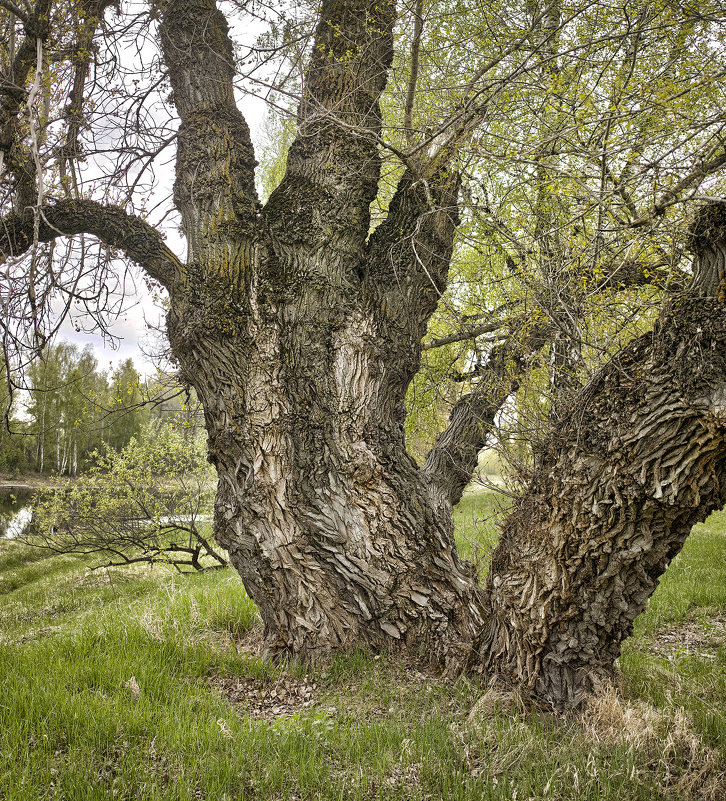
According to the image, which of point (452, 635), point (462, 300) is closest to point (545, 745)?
point (452, 635)

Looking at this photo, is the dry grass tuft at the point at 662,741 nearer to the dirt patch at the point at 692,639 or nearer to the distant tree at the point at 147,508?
the dirt patch at the point at 692,639

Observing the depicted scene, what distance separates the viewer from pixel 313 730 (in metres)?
2.68

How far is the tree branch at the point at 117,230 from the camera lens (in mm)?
4102

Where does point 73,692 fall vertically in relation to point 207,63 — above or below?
below

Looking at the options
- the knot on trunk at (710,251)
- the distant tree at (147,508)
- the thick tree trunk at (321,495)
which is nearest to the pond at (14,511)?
the distant tree at (147,508)

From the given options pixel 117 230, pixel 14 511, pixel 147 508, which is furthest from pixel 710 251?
pixel 14 511

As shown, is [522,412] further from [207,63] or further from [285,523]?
[207,63]

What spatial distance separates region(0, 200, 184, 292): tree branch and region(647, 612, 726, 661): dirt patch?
5.54 m

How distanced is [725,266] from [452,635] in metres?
2.91

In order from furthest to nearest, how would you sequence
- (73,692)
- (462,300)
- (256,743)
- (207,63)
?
(462,300), (207,63), (73,692), (256,743)

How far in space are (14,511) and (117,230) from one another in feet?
88.8

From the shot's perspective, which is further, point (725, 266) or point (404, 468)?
point (404, 468)

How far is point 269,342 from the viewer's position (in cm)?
387

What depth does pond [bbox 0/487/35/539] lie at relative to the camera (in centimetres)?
1960
